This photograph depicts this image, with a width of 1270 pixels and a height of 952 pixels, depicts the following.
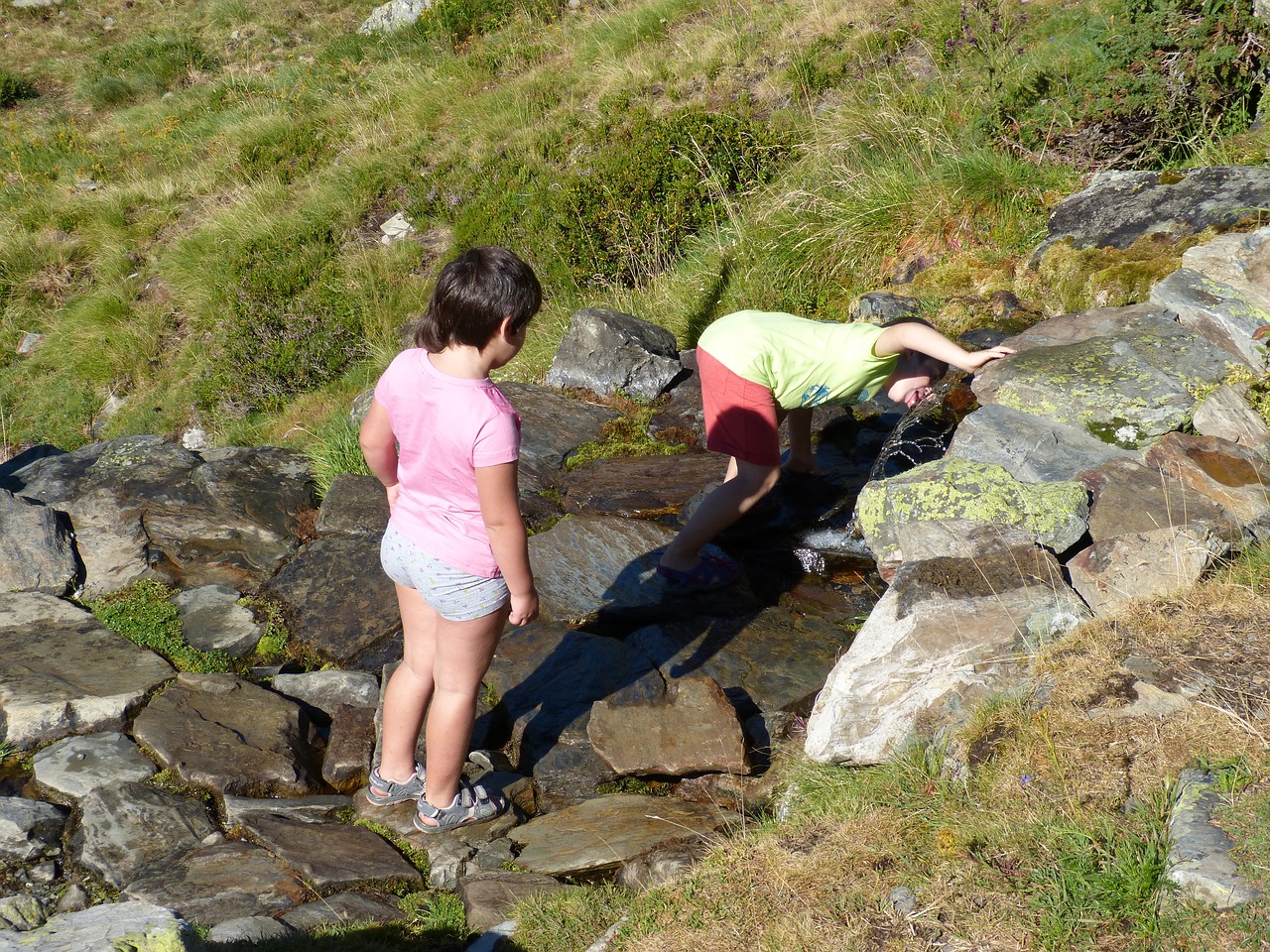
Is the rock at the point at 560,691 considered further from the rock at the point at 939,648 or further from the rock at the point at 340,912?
the rock at the point at 939,648

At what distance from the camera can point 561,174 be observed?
1123 cm

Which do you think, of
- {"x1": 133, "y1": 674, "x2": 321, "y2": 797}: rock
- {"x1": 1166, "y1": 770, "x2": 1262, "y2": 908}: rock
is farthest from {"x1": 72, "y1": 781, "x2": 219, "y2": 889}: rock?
{"x1": 1166, "y1": 770, "x2": 1262, "y2": 908}: rock

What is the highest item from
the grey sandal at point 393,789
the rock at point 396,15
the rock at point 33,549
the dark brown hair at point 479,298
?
the rock at point 396,15

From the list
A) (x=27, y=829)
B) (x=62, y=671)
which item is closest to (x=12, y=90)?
(x=62, y=671)

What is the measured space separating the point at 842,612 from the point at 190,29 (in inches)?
770

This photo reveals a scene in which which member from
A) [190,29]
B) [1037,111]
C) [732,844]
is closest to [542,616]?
[732,844]

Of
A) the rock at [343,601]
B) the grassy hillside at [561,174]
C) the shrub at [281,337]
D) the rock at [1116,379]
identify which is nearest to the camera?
the rock at [1116,379]

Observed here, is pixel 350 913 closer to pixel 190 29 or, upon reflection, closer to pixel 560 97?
pixel 560 97

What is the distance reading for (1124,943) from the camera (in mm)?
2385

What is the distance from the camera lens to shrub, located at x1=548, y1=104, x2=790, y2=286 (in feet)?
31.5

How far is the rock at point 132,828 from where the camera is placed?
12.2ft

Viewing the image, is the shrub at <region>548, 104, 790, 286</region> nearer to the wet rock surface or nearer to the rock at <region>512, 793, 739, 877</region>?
the wet rock surface

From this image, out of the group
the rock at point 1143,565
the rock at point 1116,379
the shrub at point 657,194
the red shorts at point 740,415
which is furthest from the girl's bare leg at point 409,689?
the shrub at point 657,194

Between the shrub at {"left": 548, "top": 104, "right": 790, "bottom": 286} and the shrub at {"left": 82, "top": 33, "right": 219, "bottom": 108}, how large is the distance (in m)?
11.6
